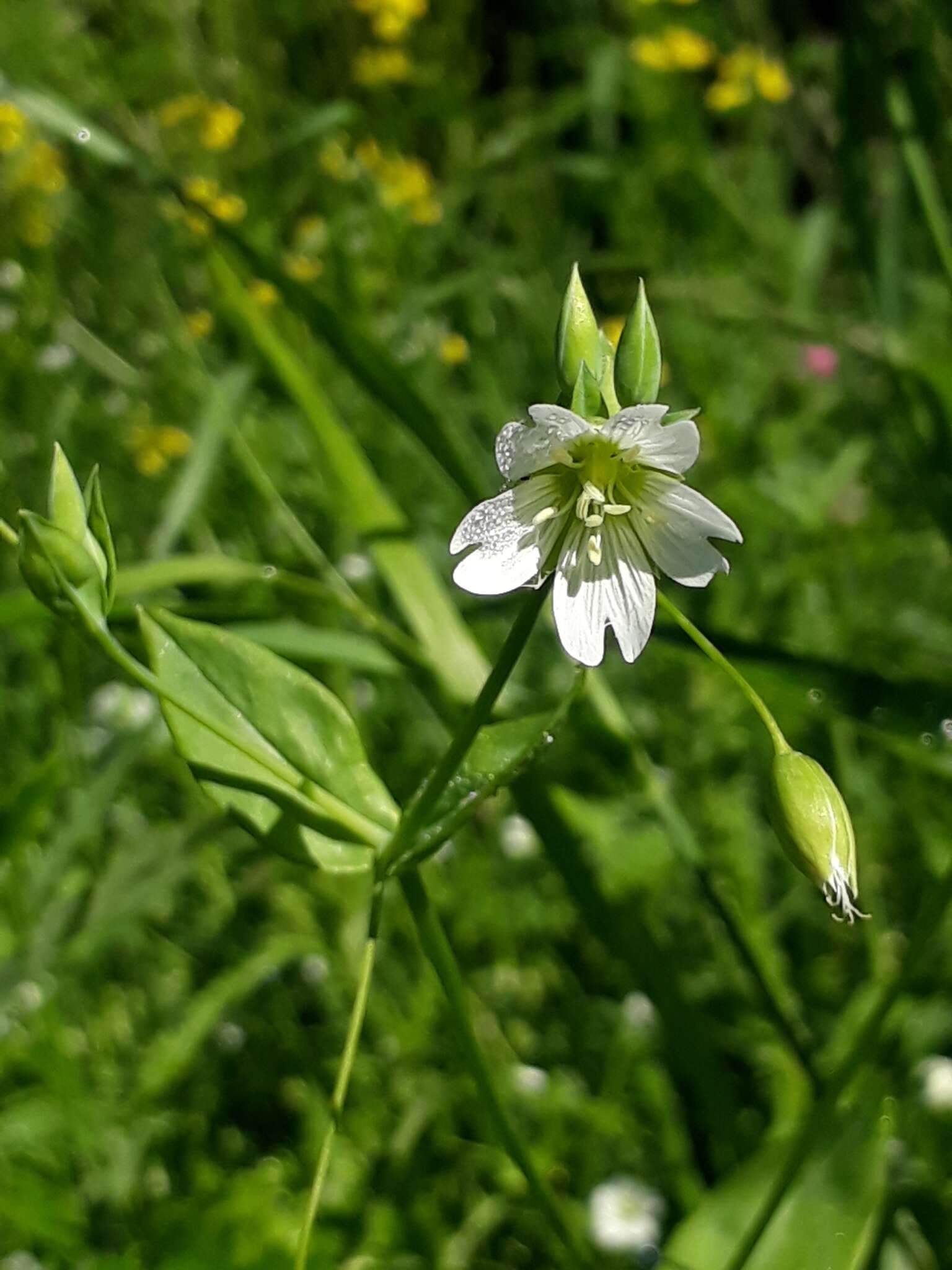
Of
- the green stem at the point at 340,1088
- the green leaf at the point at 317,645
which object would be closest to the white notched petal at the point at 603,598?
the green stem at the point at 340,1088

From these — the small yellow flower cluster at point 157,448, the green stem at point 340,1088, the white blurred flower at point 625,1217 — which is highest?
the small yellow flower cluster at point 157,448

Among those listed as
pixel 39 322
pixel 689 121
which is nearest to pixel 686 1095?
pixel 39 322

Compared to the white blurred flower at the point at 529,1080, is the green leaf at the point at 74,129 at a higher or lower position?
higher

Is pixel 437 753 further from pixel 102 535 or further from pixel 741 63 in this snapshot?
pixel 741 63

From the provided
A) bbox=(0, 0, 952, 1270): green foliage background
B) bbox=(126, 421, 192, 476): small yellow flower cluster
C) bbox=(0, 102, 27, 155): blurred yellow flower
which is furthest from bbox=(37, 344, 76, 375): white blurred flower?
bbox=(0, 102, 27, 155): blurred yellow flower

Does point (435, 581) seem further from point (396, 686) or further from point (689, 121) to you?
point (689, 121)

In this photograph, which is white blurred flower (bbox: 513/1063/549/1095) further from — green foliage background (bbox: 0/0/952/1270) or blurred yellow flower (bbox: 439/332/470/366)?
blurred yellow flower (bbox: 439/332/470/366)

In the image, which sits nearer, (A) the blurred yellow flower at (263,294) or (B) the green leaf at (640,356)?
(B) the green leaf at (640,356)

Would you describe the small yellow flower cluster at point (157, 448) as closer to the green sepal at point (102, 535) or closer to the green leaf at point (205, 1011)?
the green leaf at point (205, 1011)
